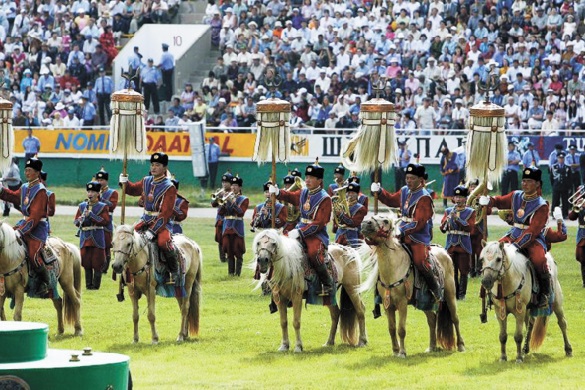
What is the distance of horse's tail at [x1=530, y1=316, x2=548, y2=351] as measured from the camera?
18156 mm

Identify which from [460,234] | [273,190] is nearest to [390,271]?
[273,190]

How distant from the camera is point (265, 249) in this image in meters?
17.9

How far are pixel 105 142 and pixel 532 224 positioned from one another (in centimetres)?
2493

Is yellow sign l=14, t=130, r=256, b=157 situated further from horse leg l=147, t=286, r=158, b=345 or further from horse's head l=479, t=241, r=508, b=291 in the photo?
horse's head l=479, t=241, r=508, b=291

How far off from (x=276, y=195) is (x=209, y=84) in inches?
924

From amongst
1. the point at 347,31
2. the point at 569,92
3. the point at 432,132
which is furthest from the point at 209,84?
the point at 569,92

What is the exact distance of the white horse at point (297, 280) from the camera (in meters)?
18.1

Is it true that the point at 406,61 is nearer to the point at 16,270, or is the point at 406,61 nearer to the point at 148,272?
the point at 148,272

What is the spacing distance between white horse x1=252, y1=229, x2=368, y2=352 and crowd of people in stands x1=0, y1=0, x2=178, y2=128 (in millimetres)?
23594

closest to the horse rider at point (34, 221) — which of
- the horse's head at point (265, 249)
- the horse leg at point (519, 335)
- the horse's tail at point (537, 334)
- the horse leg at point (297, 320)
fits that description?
the horse's head at point (265, 249)

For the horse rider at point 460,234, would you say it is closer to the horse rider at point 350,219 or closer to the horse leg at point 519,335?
the horse rider at point 350,219

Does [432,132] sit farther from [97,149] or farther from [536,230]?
[536,230]

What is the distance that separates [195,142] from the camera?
39.5m

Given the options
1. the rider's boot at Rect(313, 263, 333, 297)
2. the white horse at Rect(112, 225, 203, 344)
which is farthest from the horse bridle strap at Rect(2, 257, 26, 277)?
the rider's boot at Rect(313, 263, 333, 297)
